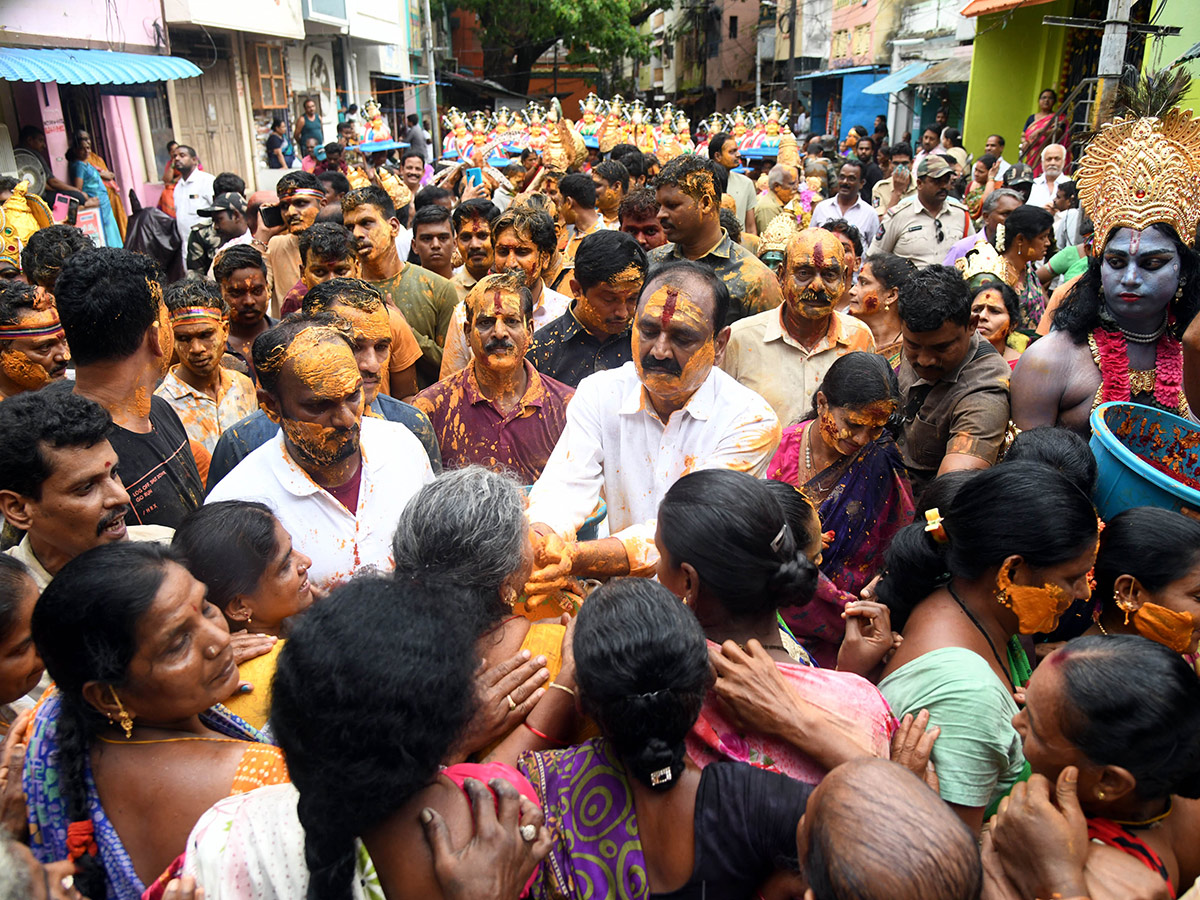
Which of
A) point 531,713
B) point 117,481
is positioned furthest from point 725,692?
point 117,481

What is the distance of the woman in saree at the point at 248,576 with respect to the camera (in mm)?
2154

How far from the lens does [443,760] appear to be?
161cm

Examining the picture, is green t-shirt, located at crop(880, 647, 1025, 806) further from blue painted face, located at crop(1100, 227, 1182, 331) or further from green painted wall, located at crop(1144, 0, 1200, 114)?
green painted wall, located at crop(1144, 0, 1200, 114)

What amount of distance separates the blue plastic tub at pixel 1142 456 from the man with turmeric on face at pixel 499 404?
2.15 metres

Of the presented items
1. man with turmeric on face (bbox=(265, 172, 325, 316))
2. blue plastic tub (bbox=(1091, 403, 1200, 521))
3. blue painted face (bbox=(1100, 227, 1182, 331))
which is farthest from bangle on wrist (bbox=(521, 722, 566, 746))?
man with turmeric on face (bbox=(265, 172, 325, 316))

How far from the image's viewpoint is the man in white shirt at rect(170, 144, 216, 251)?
1052 cm

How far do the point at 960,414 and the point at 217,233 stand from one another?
6683 millimetres

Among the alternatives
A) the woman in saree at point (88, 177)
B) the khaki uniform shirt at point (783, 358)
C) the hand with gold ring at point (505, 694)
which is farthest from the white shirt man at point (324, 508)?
the woman in saree at point (88, 177)

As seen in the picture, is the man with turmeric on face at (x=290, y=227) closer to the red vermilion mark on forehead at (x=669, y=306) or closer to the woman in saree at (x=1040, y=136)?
the red vermilion mark on forehead at (x=669, y=306)

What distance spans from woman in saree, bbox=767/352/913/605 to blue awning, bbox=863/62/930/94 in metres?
21.7

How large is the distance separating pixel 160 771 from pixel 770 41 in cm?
4114

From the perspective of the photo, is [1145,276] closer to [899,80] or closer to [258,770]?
[258,770]

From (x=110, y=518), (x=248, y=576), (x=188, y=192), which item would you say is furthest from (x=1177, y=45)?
(x=188, y=192)

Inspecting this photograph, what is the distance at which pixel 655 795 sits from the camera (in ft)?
5.59
